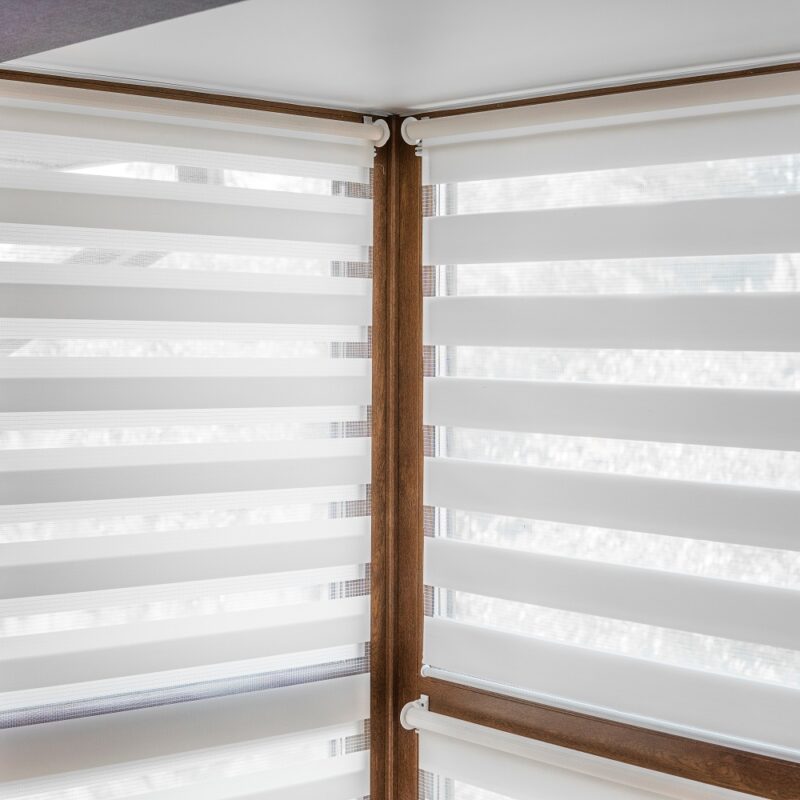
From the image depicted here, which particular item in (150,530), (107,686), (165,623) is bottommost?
(107,686)

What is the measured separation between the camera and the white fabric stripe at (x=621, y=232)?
5.81ft

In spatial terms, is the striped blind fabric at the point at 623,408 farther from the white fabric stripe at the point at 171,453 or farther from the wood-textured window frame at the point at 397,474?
the white fabric stripe at the point at 171,453

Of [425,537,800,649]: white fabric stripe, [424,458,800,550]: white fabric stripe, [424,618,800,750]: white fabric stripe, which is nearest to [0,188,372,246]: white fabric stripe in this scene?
[424,458,800,550]: white fabric stripe

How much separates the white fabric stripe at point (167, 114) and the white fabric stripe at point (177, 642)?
123 centimetres

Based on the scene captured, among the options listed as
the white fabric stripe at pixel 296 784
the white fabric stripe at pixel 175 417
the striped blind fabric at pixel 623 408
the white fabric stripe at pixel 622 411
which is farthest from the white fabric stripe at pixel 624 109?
the white fabric stripe at pixel 296 784

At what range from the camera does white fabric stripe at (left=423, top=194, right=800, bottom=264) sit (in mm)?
1771

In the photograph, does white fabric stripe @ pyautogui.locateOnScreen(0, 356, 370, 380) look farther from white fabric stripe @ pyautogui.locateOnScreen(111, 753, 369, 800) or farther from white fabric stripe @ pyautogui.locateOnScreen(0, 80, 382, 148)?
white fabric stripe @ pyautogui.locateOnScreen(111, 753, 369, 800)

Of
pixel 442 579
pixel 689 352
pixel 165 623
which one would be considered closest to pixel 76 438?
pixel 165 623

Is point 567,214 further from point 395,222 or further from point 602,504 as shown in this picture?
point 602,504

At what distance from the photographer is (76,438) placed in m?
→ 1.98

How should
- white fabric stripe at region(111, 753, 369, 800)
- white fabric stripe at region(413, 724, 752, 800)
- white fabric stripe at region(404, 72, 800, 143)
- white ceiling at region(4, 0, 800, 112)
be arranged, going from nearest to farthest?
white ceiling at region(4, 0, 800, 112)
white fabric stripe at region(404, 72, 800, 143)
white fabric stripe at region(413, 724, 752, 800)
white fabric stripe at region(111, 753, 369, 800)

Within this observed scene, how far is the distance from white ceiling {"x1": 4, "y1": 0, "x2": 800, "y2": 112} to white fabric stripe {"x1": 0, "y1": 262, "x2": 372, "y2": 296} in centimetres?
46

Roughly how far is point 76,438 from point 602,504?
4.29ft

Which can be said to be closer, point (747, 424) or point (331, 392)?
point (747, 424)
